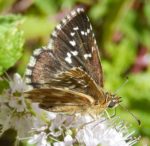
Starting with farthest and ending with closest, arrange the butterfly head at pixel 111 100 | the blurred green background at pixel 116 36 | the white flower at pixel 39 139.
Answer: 1. the blurred green background at pixel 116 36
2. the butterfly head at pixel 111 100
3. the white flower at pixel 39 139

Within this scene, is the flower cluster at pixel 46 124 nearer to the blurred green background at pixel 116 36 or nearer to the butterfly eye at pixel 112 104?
the butterfly eye at pixel 112 104

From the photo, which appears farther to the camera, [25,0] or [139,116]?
[25,0]

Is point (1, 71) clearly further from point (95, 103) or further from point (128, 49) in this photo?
point (128, 49)

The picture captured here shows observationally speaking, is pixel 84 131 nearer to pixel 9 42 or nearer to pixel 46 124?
pixel 46 124

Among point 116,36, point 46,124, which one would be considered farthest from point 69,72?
point 116,36

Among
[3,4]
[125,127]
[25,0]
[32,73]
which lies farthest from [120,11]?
[32,73]

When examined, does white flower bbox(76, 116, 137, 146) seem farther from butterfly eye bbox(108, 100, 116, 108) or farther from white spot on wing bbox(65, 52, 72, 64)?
white spot on wing bbox(65, 52, 72, 64)

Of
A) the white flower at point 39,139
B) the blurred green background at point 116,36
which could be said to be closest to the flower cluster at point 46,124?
the white flower at point 39,139
